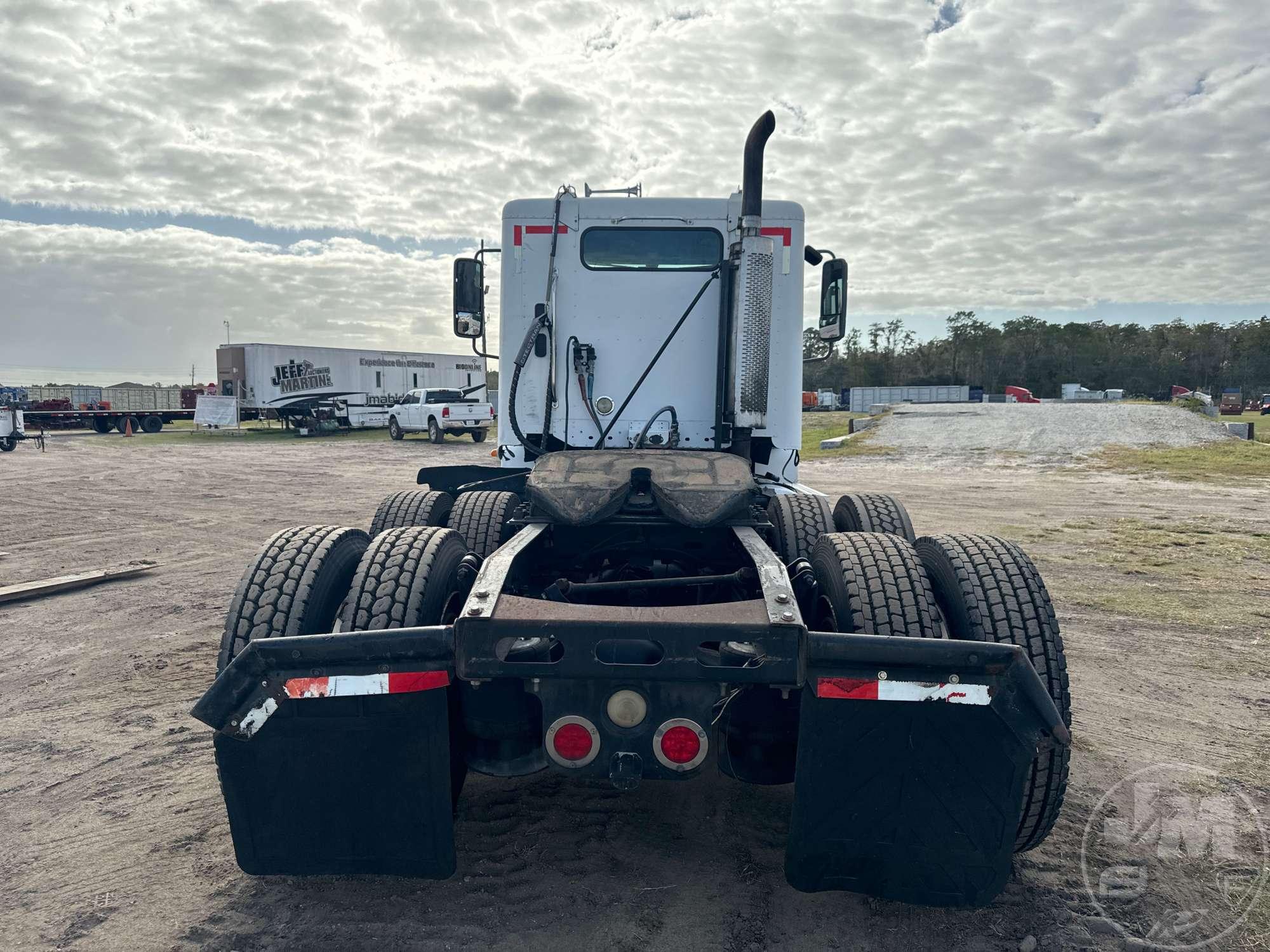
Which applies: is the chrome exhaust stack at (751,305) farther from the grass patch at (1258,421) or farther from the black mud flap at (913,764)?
the grass patch at (1258,421)

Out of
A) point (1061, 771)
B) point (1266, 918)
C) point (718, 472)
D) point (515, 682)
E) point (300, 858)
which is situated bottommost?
point (1266, 918)

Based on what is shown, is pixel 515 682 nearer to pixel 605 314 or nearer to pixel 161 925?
pixel 161 925

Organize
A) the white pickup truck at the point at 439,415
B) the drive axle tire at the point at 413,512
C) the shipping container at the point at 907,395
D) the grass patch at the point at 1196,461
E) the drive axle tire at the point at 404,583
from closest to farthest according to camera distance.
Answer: the drive axle tire at the point at 404,583
the drive axle tire at the point at 413,512
the grass patch at the point at 1196,461
the white pickup truck at the point at 439,415
the shipping container at the point at 907,395

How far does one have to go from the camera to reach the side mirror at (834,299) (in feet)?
17.6

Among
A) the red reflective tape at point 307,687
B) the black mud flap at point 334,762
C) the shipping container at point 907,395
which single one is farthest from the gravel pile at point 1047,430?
the shipping container at point 907,395

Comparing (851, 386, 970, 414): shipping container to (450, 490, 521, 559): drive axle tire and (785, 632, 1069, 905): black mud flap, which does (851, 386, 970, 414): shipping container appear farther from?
(785, 632, 1069, 905): black mud flap

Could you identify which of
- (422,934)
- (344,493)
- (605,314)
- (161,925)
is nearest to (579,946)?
(422,934)

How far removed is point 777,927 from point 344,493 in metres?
12.5

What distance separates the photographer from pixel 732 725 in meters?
2.64

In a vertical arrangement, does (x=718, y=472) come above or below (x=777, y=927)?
above

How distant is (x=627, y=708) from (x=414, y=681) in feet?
2.03

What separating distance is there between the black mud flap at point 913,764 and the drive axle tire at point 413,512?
2888 mm

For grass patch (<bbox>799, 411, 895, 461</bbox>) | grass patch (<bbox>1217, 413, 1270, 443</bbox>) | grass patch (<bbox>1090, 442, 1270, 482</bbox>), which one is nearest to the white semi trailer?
grass patch (<bbox>799, 411, 895, 461</bbox>)

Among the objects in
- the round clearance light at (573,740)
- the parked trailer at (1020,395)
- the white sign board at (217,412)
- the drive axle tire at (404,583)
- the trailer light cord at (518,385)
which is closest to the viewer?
the round clearance light at (573,740)
